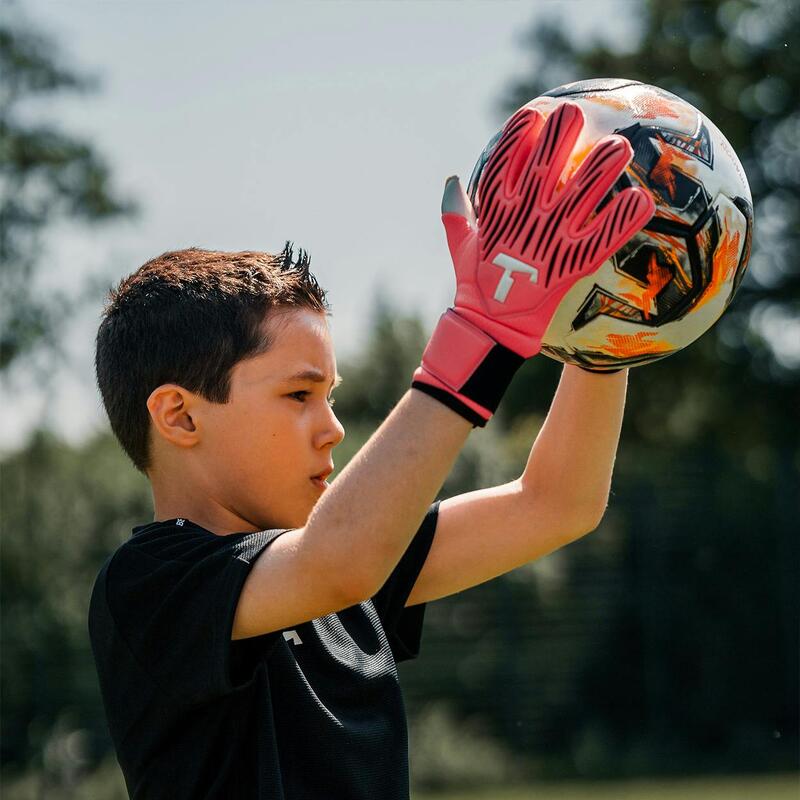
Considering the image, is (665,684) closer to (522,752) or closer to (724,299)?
(522,752)

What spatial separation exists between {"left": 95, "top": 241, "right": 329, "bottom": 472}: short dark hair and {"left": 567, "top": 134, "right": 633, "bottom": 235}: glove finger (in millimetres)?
680

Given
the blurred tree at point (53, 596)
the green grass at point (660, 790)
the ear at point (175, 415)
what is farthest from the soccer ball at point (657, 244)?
the blurred tree at point (53, 596)

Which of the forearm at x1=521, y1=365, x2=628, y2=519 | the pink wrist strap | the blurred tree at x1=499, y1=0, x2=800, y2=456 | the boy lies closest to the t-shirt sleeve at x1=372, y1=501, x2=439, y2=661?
the boy

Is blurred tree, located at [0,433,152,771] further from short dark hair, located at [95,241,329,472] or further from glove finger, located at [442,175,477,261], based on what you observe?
A: glove finger, located at [442,175,477,261]

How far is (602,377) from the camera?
269 centimetres

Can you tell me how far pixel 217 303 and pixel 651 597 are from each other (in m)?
11.1

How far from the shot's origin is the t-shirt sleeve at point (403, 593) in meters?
2.80

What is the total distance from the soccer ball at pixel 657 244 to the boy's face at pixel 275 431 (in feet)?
1.41

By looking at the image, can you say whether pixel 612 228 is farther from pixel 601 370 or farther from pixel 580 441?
pixel 580 441

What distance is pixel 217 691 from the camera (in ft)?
7.33

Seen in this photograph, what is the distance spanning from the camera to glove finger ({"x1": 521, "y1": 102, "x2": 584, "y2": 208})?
2133 mm

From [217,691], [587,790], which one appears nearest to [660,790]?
[587,790]

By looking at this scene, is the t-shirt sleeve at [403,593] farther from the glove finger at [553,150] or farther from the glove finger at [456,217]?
the glove finger at [553,150]

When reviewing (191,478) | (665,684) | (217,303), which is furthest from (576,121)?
(665,684)
